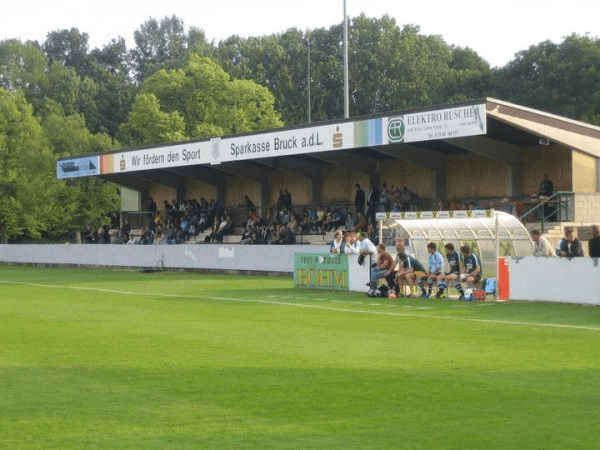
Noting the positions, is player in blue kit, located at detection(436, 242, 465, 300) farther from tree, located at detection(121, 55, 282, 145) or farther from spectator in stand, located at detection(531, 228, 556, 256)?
tree, located at detection(121, 55, 282, 145)

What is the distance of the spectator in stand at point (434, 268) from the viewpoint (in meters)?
28.2

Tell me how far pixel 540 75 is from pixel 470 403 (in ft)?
248

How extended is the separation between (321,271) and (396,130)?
10.8 meters

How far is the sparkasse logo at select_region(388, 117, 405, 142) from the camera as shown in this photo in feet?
136

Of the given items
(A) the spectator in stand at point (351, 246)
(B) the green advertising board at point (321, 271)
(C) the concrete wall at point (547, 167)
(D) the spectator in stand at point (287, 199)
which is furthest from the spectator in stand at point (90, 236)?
(A) the spectator in stand at point (351, 246)

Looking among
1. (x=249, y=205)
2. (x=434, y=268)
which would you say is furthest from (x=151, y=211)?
(x=434, y=268)

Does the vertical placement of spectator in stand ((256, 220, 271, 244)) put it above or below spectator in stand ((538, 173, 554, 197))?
below

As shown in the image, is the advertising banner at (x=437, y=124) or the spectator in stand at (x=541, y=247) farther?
the advertising banner at (x=437, y=124)

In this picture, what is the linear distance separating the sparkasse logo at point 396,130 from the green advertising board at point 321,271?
31.7ft

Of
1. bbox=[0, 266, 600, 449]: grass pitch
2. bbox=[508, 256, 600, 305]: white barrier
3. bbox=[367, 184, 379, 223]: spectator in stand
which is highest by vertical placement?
bbox=[367, 184, 379, 223]: spectator in stand

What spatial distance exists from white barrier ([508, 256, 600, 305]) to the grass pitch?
1.95 feet

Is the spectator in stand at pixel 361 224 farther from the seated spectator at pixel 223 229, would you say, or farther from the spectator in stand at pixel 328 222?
the seated spectator at pixel 223 229

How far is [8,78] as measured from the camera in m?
118

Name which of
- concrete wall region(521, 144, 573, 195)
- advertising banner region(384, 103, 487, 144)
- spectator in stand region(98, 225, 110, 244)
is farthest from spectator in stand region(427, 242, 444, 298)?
spectator in stand region(98, 225, 110, 244)
